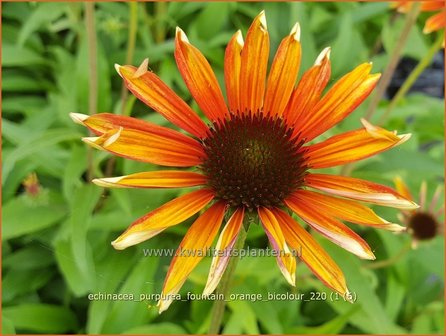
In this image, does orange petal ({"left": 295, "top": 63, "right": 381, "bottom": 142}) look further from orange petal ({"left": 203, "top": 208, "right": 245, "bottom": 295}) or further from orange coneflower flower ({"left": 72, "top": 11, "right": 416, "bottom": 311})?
orange petal ({"left": 203, "top": 208, "right": 245, "bottom": 295})

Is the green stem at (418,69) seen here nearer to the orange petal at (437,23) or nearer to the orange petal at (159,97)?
the orange petal at (437,23)

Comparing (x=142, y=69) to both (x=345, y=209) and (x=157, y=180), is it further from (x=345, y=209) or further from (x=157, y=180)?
(x=345, y=209)

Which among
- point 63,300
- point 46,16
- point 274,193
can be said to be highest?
point 46,16

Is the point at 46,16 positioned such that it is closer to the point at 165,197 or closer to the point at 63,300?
the point at 63,300

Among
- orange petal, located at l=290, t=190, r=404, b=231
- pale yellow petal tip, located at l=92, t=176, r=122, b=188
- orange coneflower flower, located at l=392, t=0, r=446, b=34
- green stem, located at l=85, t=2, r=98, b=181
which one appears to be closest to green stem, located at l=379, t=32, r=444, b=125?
orange coneflower flower, located at l=392, t=0, r=446, b=34

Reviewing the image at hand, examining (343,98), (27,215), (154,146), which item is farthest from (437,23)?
(27,215)

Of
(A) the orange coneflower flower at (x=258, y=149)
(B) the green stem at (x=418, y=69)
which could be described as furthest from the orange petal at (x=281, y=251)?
(B) the green stem at (x=418, y=69)

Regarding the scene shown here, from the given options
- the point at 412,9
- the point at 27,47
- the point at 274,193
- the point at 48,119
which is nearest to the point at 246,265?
the point at 274,193
